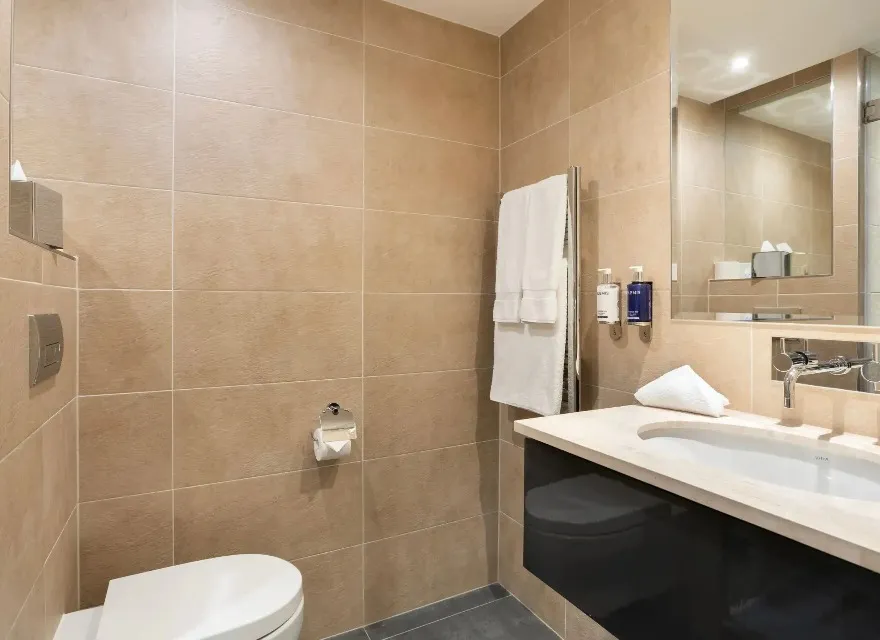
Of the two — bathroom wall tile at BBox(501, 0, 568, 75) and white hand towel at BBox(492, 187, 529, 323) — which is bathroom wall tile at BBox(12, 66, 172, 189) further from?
bathroom wall tile at BBox(501, 0, 568, 75)

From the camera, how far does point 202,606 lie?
119cm

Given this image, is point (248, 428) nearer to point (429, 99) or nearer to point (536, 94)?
point (429, 99)

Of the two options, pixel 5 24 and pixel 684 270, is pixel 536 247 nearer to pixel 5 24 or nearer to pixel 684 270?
pixel 684 270

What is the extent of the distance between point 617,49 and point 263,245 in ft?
4.25

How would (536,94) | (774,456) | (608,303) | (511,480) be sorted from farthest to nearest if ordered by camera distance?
1. (511,480)
2. (536,94)
3. (608,303)
4. (774,456)

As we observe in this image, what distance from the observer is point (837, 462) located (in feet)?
3.19

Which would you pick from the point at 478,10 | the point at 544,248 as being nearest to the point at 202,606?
the point at 544,248

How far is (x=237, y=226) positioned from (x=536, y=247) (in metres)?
0.99

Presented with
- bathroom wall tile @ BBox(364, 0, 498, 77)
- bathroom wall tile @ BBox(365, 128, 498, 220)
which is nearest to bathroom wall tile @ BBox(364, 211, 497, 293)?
bathroom wall tile @ BBox(365, 128, 498, 220)

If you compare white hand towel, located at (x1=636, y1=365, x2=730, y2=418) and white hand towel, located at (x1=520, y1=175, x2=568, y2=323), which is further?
white hand towel, located at (x1=520, y1=175, x2=568, y2=323)

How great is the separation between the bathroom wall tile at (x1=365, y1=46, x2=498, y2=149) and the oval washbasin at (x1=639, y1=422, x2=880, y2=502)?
1.38 meters

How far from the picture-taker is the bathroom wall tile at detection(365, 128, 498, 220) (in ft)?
6.07

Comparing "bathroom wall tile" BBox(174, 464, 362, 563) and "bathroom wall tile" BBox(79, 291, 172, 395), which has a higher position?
"bathroom wall tile" BBox(79, 291, 172, 395)

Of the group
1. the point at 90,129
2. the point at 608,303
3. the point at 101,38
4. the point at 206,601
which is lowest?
the point at 206,601
